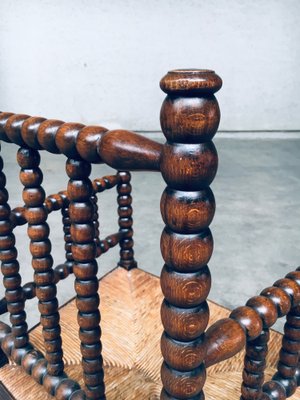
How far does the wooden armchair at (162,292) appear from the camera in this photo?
15.5 inches

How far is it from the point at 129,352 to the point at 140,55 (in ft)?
14.2

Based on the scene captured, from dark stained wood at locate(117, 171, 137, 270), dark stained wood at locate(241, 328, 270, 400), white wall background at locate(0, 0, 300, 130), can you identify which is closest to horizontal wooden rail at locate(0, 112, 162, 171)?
dark stained wood at locate(241, 328, 270, 400)

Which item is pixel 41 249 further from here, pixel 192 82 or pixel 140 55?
pixel 140 55

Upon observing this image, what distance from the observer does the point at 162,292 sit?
1.78ft

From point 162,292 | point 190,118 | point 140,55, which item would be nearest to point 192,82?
point 190,118

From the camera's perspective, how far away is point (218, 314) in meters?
1.04

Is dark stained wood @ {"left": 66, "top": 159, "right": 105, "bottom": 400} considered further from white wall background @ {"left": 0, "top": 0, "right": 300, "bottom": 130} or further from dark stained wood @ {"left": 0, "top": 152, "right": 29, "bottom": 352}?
white wall background @ {"left": 0, "top": 0, "right": 300, "bottom": 130}

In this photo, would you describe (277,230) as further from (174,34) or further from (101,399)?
(174,34)

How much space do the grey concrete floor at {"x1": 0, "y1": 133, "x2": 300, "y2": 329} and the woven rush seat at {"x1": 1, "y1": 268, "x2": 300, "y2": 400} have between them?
820 mm

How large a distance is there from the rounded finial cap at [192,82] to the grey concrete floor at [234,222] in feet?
5.39

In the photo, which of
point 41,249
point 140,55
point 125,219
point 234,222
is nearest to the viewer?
point 41,249

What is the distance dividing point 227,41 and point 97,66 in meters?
1.57

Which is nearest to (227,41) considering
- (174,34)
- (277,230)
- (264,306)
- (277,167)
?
(174,34)

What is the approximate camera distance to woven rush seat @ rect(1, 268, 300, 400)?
81 centimetres
